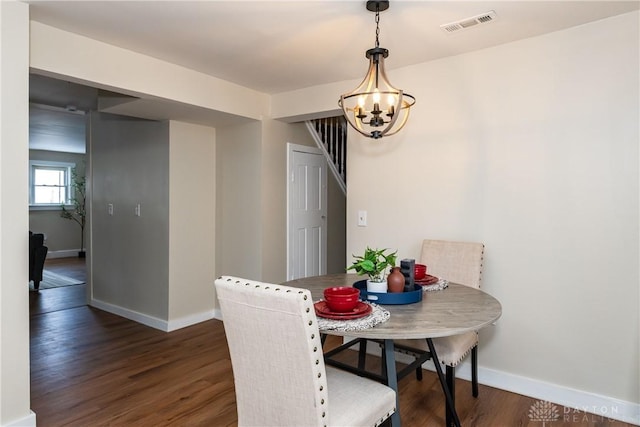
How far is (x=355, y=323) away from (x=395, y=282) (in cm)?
46

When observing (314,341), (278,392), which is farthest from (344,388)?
(314,341)

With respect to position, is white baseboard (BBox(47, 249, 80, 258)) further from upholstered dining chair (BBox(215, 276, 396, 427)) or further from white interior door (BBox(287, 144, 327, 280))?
upholstered dining chair (BBox(215, 276, 396, 427))

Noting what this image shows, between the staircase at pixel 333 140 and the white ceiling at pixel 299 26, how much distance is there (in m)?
1.58

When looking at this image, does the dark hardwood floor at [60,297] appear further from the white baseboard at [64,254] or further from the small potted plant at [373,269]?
the small potted plant at [373,269]

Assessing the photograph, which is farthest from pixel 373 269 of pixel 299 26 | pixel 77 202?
pixel 77 202

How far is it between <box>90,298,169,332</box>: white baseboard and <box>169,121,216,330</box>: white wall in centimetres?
11

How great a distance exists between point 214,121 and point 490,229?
2660mm

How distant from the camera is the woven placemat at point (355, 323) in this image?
1503 millimetres

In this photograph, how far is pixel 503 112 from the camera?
265cm

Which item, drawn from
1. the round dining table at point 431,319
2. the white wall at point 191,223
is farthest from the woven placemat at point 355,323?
the white wall at point 191,223

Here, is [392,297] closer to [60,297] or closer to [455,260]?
[455,260]

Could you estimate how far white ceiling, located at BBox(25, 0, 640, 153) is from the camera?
2.12m

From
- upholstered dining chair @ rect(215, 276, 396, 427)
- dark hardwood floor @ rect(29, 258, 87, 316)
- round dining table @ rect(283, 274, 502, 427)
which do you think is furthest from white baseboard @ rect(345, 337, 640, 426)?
dark hardwood floor @ rect(29, 258, 87, 316)

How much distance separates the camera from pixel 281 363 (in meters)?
1.37
